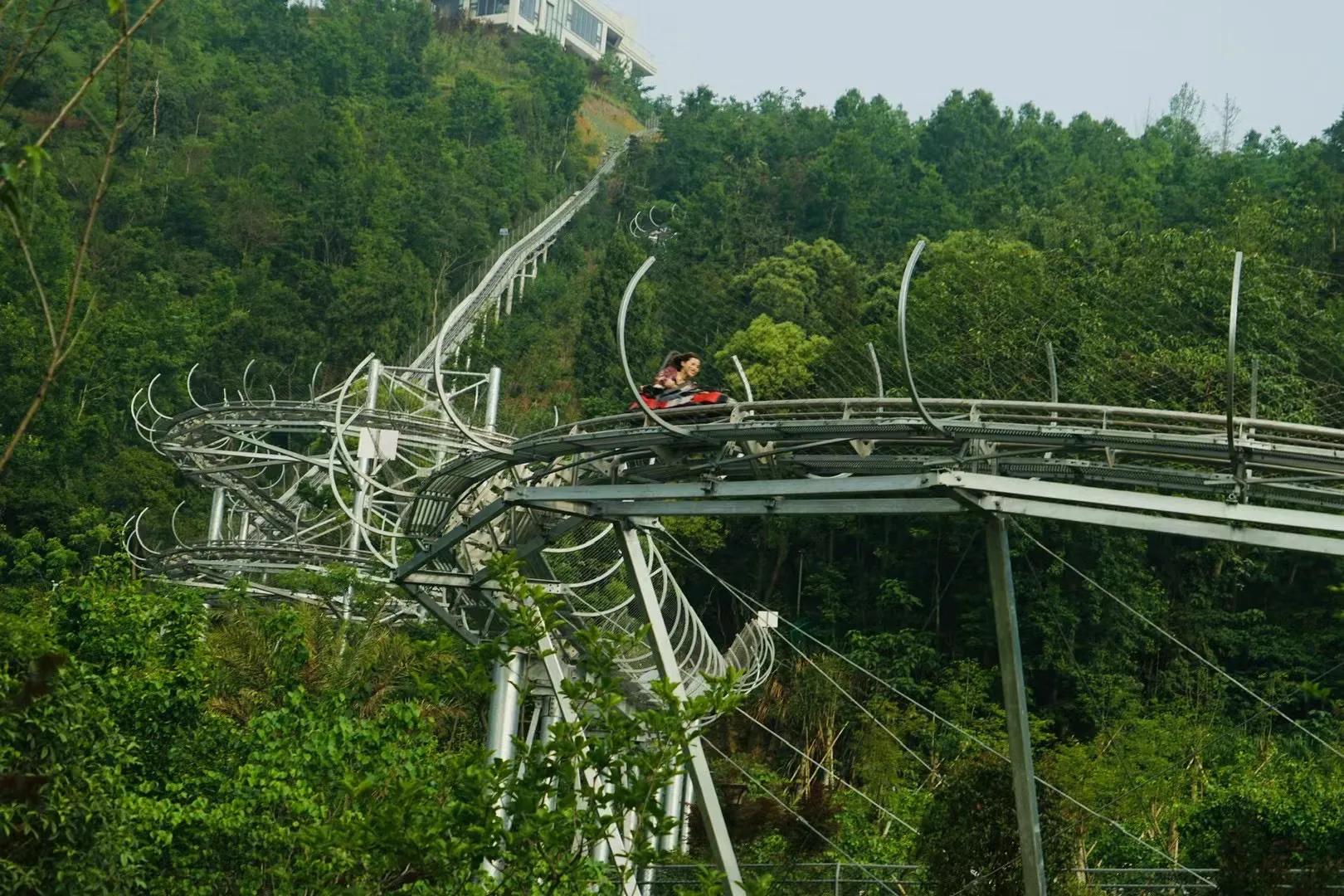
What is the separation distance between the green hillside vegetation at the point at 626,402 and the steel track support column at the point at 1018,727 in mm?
3730

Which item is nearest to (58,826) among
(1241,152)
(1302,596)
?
(1302,596)

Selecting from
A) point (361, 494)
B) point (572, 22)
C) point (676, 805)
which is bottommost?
point (676, 805)

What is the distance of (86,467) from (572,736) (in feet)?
153

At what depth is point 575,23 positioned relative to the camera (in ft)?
452

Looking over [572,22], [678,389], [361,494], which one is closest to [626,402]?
[361,494]

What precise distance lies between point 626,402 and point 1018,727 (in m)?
37.0

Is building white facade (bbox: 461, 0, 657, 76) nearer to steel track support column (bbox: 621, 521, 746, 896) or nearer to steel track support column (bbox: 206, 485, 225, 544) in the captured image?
steel track support column (bbox: 206, 485, 225, 544)

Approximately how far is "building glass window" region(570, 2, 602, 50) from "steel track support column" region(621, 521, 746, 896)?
12493 centimetres

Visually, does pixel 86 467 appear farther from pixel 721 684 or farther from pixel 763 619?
pixel 721 684

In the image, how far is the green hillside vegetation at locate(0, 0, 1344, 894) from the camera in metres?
15.2

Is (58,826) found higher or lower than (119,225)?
lower

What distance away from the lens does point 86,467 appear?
5391 cm

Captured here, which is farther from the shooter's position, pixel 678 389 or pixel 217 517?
pixel 217 517

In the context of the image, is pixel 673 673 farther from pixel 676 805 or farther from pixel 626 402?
pixel 626 402
